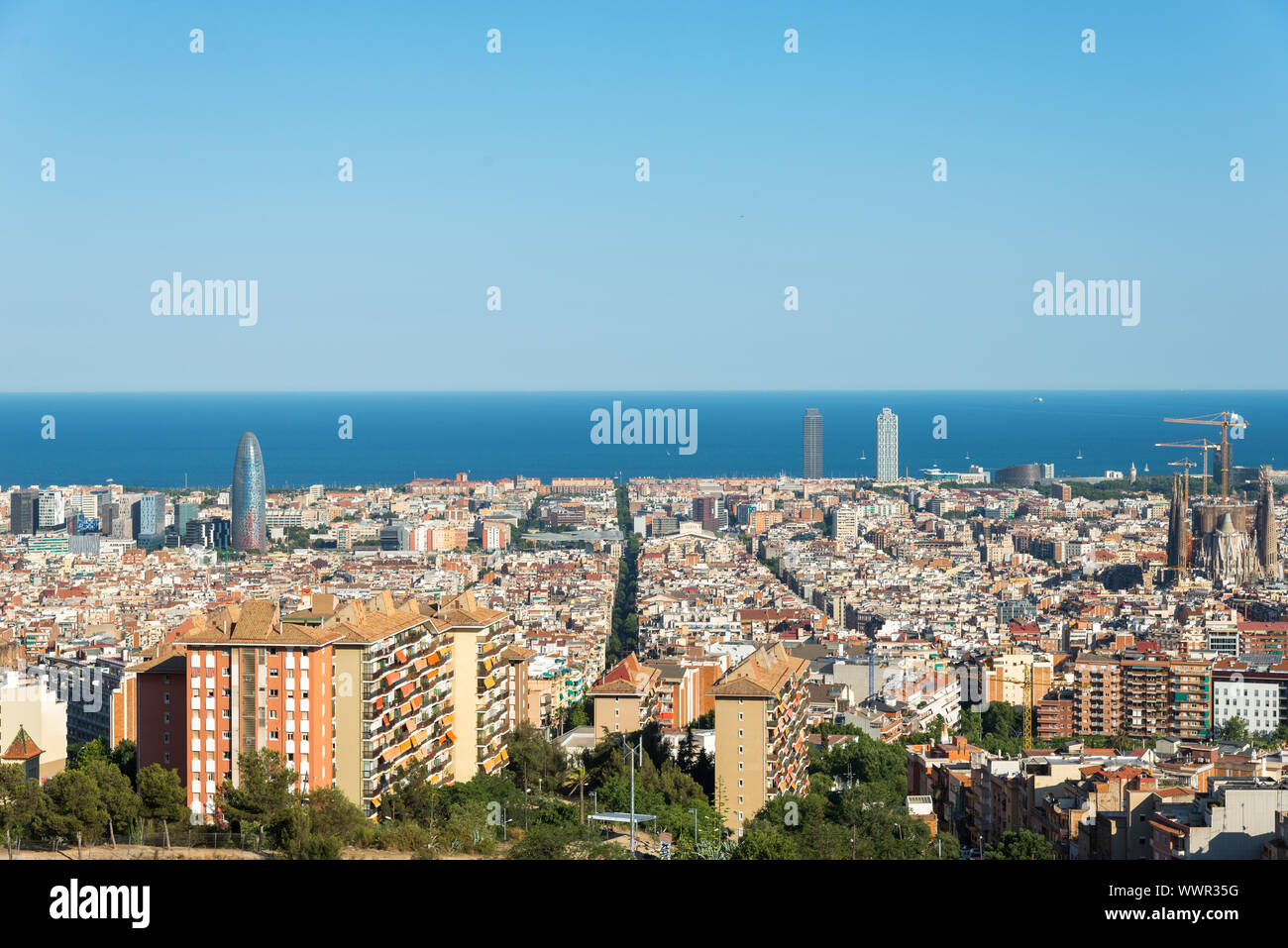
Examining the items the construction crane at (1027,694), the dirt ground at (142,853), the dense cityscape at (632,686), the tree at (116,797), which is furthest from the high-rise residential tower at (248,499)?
the dirt ground at (142,853)

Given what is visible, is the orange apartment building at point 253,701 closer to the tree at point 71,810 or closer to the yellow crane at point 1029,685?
the tree at point 71,810

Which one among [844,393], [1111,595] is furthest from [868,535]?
[844,393]

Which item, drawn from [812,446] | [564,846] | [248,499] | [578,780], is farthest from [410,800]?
[812,446]

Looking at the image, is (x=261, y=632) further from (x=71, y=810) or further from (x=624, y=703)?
(x=624, y=703)

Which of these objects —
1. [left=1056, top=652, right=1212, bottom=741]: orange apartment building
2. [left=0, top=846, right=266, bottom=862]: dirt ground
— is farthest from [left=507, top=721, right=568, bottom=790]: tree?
[left=1056, top=652, right=1212, bottom=741]: orange apartment building

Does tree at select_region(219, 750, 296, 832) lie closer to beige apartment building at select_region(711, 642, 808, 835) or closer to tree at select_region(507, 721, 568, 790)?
tree at select_region(507, 721, 568, 790)
